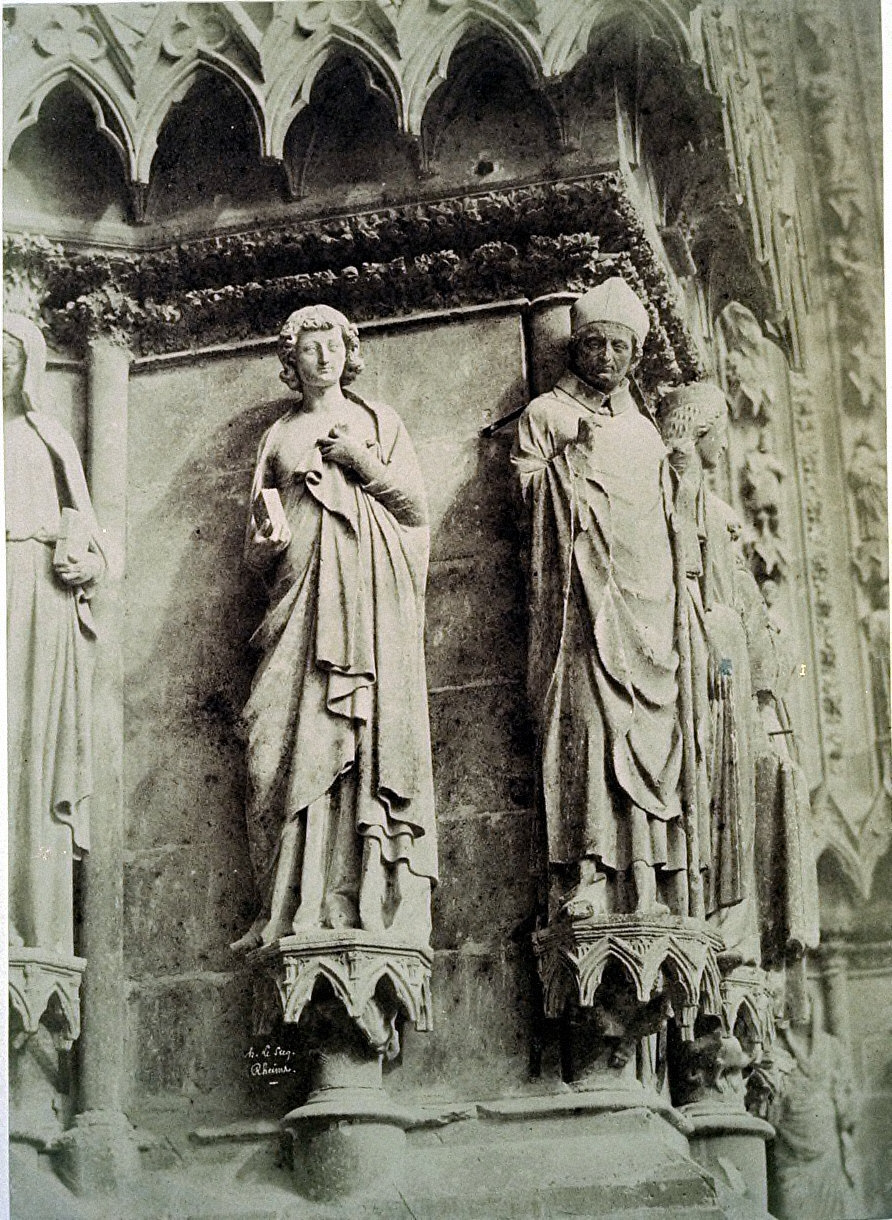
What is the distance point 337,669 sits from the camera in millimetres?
8398

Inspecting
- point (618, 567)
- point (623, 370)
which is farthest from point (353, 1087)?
point (623, 370)

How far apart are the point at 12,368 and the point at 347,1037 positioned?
2445 millimetres

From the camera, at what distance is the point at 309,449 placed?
870 centimetres

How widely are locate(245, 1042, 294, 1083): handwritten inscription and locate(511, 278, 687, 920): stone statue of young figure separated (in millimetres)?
937

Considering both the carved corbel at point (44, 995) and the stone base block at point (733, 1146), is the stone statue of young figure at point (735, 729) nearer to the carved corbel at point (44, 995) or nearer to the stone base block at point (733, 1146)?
the stone base block at point (733, 1146)

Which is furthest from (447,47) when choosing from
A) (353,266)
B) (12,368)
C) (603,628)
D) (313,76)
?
(603,628)

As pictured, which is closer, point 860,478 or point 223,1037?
point 223,1037

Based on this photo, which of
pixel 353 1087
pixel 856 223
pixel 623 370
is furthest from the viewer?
pixel 856 223

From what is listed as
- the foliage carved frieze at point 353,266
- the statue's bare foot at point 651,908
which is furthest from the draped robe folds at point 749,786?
the foliage carved frieze at point 353,266

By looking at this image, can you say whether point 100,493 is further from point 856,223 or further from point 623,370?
point 856,223

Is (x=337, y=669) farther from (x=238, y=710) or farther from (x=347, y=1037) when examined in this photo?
(x=347, y=1037)

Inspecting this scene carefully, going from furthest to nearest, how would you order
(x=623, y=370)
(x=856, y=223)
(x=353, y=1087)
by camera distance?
(x=856, y=223)
(x=623, y=370)
(x=353, y=1087)

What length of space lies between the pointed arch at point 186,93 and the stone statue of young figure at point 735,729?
171 centimetres

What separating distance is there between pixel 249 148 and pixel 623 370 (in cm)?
148
